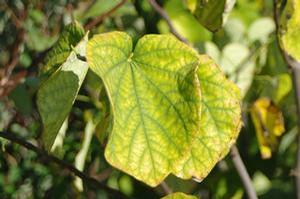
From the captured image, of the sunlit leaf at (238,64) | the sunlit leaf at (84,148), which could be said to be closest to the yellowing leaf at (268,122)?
the sunlit leaf at (238,64)

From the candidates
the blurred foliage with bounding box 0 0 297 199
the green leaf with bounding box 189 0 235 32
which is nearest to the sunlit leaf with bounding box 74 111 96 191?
the blurred foliage with bounding box 0 0 297 199

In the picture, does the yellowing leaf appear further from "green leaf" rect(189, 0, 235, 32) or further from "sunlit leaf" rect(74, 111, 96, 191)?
"green leaf" rect(189, 0, 235, 32)

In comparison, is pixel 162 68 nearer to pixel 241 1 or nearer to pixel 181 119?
pixel 181 119

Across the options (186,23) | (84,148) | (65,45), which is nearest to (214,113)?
(65,45)

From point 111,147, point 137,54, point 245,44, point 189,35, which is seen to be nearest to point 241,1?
point 245,44

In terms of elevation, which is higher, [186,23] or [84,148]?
[186,23]

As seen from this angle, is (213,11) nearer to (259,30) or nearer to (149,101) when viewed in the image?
(149,101)
